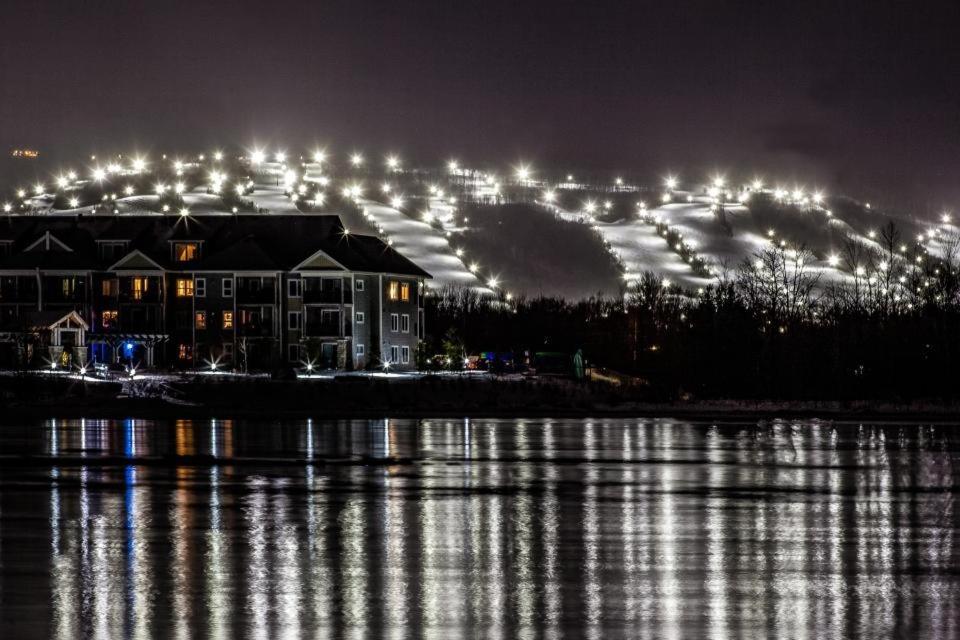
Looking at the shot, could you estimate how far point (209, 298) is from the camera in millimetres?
98688

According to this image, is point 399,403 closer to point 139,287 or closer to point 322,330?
point 322,330

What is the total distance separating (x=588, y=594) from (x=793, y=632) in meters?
2.39

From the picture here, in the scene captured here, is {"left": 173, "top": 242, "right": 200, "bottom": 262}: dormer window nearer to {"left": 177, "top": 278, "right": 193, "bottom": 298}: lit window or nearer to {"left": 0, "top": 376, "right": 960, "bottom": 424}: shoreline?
{"left": 177, "top": 278, "right": 193, "bottom": 298}: lit window

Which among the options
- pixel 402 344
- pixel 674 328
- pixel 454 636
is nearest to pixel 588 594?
pixel 454 636

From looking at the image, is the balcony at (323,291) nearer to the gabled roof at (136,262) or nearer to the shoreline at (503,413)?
the gabled roof at (136,262)

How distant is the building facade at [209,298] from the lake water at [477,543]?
6507 centimetres

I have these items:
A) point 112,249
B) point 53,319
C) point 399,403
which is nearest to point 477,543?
point 399,403

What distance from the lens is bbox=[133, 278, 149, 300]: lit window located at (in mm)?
99312

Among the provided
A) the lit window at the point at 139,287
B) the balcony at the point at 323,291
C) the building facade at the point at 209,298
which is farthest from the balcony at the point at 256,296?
the lit window at the point at 139,287

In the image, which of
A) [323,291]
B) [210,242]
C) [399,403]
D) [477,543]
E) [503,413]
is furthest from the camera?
[210,242]

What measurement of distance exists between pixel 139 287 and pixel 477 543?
8656cm

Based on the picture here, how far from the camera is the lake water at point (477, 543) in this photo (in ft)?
41.4

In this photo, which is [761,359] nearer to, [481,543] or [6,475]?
[6,475]

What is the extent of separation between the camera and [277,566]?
15375 millimetres
